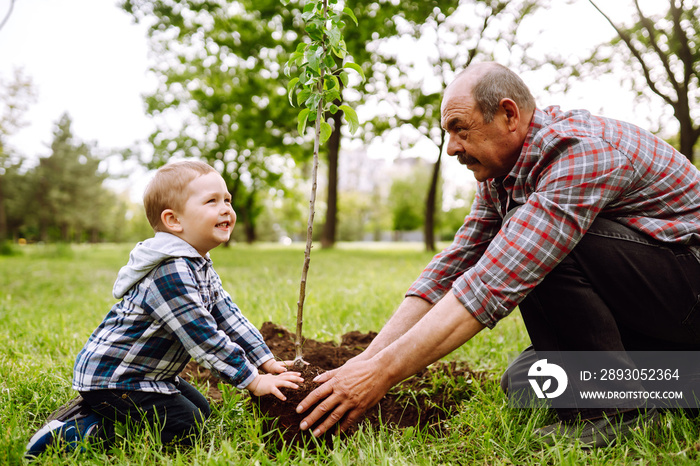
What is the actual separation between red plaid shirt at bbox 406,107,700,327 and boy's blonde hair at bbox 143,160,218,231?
1.21 m

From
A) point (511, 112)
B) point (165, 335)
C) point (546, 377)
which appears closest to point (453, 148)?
point (511, 112)

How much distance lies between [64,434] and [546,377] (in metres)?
2.10

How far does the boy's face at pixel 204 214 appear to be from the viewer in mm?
1909

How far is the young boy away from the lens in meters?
1.80

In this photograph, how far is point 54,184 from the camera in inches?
1599

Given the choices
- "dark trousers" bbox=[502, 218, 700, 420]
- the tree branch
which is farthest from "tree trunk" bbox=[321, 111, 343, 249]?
"dark trousers" bbox=[502, 218, 700, 420]

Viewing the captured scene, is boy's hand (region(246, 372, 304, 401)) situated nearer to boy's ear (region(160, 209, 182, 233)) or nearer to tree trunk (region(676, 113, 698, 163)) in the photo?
boy's ear (region(160, 209, 182, 233))

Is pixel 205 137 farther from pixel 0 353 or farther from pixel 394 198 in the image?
pixel 394 198

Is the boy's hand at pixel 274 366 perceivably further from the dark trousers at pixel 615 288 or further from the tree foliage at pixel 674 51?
the tree foliage at pixel 674 51

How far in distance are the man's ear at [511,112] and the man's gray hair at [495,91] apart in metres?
0.03

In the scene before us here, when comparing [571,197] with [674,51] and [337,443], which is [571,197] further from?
[674,51]

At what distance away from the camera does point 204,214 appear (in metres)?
1.91

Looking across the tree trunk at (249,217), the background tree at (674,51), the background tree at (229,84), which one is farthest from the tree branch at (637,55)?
the tree trunk at (249,217)

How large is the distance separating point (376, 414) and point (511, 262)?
1.03 m
